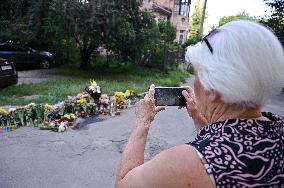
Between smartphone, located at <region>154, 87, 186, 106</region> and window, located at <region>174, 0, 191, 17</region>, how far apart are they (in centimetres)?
3900

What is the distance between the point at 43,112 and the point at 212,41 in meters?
6.20

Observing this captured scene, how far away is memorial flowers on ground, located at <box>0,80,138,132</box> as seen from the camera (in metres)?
6.86

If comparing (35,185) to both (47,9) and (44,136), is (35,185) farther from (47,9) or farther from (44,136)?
(47,9)

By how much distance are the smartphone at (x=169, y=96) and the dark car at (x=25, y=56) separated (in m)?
17.7

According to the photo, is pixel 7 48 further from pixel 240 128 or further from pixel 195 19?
pixel 195 19

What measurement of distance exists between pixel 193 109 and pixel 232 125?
0.72 metres

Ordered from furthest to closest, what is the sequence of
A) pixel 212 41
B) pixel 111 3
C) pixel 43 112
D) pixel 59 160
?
pixel 111 3 → pixel 43 112 → pixel 59 160 → pixel 212 41

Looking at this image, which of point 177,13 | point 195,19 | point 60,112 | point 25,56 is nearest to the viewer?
point 60,112

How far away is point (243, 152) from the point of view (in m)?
1.35

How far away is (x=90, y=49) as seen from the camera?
1919 centimetres

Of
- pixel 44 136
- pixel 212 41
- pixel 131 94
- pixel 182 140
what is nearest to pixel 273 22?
pixel 131 94

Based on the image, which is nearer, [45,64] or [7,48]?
[7,48]

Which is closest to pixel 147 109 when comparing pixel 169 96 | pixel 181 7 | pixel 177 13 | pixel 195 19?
pixel 169 96

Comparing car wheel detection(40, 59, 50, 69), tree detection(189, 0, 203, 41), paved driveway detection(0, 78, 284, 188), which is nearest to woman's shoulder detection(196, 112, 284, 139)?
paved driveway detection(0, 78, 284, 188)
